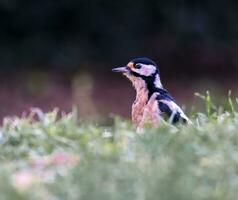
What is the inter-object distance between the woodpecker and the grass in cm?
32

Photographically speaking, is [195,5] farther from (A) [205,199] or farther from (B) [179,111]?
(A) [205,199]

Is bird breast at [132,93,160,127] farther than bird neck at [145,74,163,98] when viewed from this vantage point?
No

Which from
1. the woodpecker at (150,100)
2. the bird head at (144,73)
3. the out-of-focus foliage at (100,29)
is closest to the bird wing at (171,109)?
the woodpecker at (150,100)

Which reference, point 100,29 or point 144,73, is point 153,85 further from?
point 100,29

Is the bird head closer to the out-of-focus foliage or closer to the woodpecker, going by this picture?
the woodpecker

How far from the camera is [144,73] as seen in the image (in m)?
A: 9.14

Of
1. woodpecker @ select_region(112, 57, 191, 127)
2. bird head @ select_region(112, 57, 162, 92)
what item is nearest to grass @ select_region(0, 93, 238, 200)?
woodpecker @ select_region(112, 57, 191, 127)

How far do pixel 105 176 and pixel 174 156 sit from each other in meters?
0.53

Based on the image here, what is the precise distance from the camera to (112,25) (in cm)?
1828

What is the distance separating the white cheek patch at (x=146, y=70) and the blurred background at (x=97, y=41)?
814 cm

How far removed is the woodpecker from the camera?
828 cm

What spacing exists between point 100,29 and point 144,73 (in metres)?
9.25

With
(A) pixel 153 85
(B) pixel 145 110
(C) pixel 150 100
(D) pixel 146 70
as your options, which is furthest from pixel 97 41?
(B) pixel 145 110

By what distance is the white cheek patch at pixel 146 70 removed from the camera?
9113 millimetres
